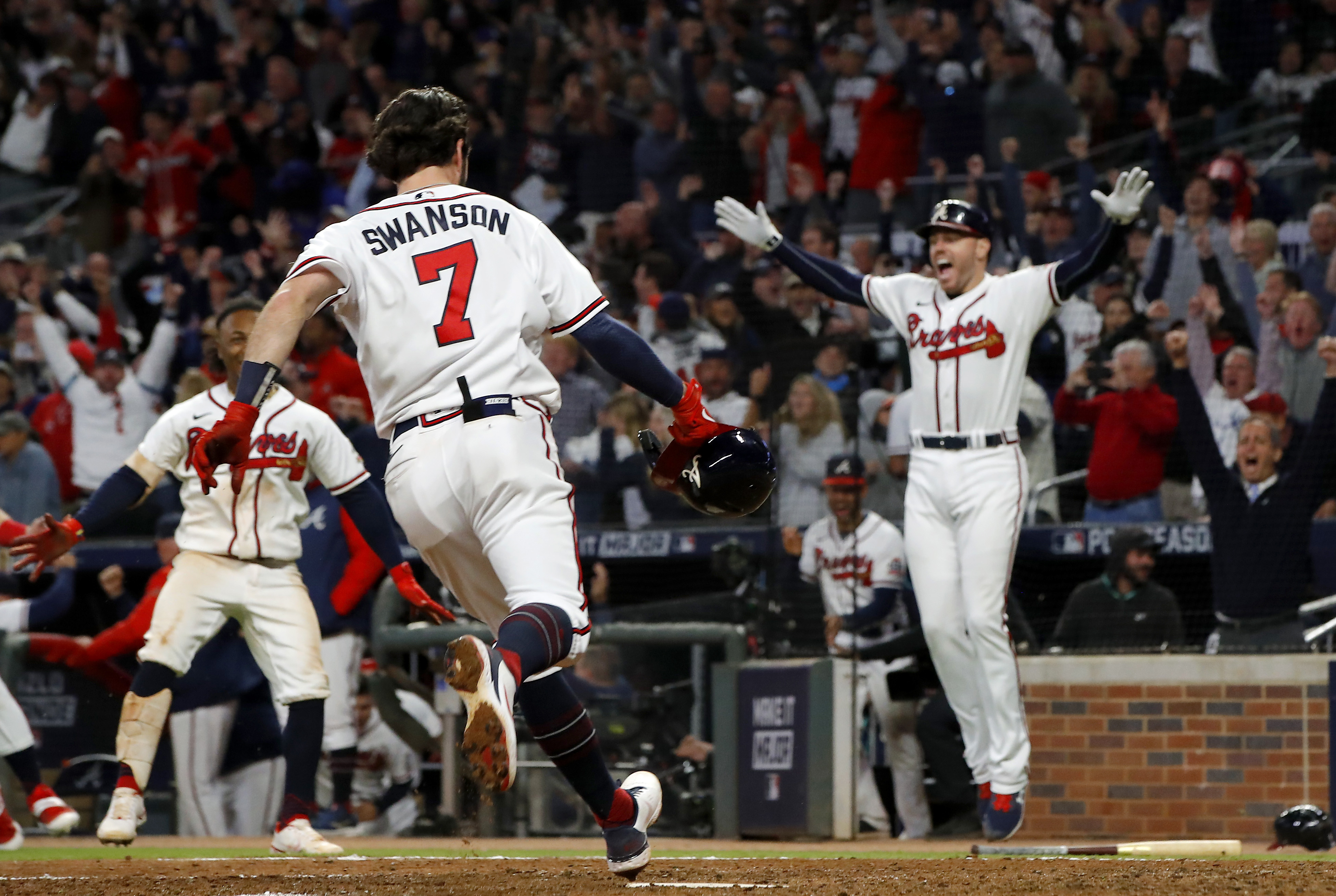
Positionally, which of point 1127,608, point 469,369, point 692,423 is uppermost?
point 469,369

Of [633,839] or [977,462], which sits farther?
[977,462]

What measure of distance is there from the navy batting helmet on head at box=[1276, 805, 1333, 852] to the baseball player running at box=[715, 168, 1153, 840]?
893 mm

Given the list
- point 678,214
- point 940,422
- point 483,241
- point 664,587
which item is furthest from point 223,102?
point 483,241

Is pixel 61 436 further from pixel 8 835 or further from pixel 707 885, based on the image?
pixel 707 885

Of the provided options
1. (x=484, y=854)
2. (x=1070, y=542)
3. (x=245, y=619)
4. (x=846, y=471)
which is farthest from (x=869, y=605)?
(x=245, y=619)

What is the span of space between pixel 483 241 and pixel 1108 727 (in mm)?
4243

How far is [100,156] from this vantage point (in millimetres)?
13898

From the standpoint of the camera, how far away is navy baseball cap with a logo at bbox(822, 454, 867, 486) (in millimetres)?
7625

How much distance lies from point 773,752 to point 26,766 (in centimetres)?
311

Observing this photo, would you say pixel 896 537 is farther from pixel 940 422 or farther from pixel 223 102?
→ pixel 223 102

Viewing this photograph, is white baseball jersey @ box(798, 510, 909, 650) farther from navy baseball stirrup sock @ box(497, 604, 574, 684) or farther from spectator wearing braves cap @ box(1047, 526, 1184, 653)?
navy baseball stirrup sock @ box(497, 604, 574, 684)

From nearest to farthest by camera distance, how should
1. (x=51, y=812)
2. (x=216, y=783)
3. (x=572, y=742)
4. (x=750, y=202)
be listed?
(x=572, y=742) < (x=51, y=812) < (x=216, y=783) < (x=750, y=202)

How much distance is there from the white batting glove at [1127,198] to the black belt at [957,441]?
2.93 feet

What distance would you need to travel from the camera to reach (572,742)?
13.5 feet
